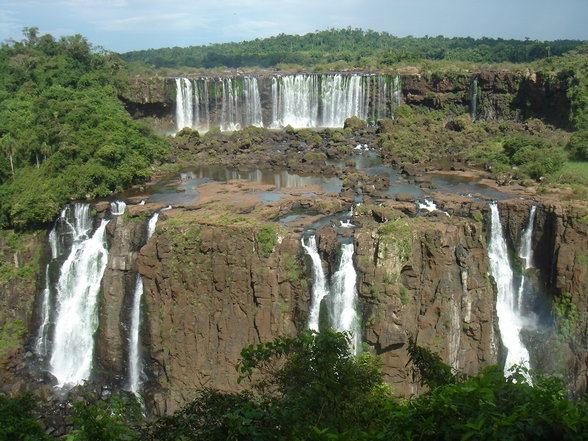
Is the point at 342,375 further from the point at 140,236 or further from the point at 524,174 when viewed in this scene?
the point at 524,174

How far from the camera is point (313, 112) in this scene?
47500 millimetres

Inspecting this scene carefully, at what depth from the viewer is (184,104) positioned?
47.9 metres

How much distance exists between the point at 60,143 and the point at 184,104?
19339mm

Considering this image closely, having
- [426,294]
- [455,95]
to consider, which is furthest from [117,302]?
[455,95]

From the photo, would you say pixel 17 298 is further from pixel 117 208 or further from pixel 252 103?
pixel 252 103

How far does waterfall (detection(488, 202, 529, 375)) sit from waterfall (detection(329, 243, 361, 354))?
595 cm

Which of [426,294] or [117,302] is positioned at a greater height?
[426,294]

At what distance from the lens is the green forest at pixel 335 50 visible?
258 ft

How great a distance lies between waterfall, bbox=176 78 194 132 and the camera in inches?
1871

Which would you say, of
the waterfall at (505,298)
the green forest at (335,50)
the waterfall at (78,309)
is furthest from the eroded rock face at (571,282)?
the green forest at (335,50)

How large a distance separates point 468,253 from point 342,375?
514 inches

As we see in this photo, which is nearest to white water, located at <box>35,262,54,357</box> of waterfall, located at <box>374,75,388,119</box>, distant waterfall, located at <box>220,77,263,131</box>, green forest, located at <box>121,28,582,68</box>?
distant waterfall, located at <box>220,77,263,131</box>

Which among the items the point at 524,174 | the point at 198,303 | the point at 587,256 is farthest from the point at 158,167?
the point at 587,256

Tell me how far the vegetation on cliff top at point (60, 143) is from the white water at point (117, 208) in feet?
7.70
